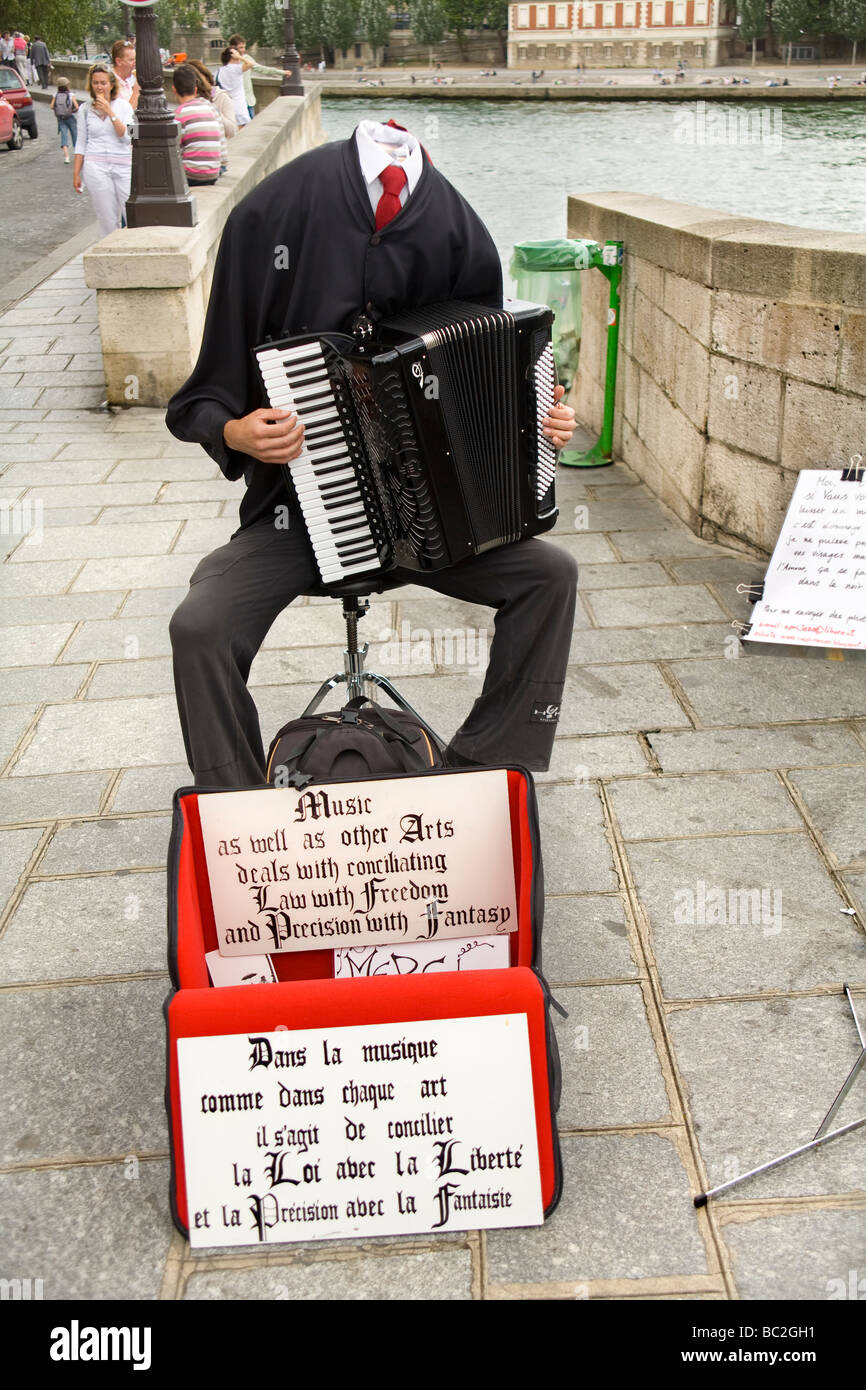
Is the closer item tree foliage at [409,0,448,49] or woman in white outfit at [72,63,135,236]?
woman in white outfit at [72,63,135,236]

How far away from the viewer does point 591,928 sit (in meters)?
2.99

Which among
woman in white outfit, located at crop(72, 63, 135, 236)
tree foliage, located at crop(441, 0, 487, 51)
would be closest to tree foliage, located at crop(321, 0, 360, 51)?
tree foliage, located at crop(441, 0, 487, 51)

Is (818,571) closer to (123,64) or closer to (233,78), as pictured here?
(123,64)

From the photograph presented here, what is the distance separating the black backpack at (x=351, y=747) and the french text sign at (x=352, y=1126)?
651 mm

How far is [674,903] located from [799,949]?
1.02 ft

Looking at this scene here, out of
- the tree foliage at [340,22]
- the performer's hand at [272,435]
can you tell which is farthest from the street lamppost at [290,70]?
the tree foliage at [340,22]

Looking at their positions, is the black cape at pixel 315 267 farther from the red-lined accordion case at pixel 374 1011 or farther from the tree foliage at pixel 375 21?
the tree foliage at pixel 375 21

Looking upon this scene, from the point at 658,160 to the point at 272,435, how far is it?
26705 mm

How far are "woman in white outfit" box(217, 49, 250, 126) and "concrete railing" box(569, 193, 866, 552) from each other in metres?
12.0

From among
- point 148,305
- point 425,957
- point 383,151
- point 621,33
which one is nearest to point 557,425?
point 383,151

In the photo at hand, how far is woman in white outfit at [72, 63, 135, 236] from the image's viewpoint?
10.6 meters

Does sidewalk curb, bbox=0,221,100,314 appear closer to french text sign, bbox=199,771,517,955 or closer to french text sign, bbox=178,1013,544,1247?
french text sign, bbox=199,771,517,955

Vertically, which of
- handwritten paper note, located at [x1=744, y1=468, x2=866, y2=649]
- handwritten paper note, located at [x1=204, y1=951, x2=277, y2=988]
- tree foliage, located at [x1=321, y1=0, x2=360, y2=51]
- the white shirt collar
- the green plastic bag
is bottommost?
handwritten paper note, located at [x1=204, y1=951, x2=277, y2=988]

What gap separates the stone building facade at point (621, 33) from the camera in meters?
75.5
